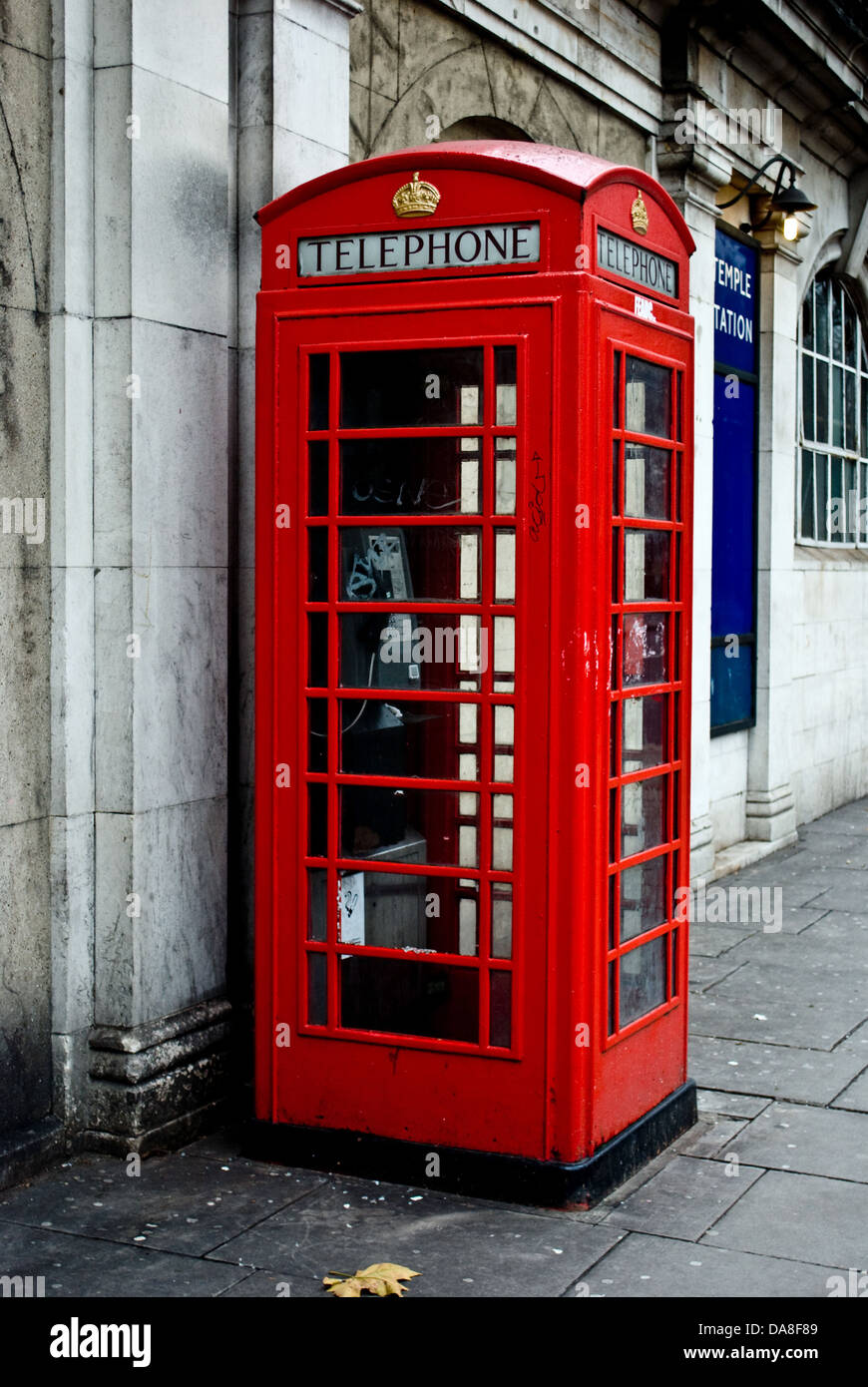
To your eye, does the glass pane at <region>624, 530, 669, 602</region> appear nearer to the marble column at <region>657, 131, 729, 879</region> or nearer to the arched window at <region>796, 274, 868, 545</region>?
the marble column at <region>657, 131, 729, 879</region>

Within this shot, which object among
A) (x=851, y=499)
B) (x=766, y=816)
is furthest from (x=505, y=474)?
(x=851, y=499)

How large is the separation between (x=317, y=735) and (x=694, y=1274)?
1924 millimetres

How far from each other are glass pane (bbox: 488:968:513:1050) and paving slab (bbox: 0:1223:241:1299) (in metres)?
1.04

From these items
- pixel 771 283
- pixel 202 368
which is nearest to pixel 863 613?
pixel 771 283

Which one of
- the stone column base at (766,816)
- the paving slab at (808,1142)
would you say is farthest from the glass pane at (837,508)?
the paving slab at (808,1142)

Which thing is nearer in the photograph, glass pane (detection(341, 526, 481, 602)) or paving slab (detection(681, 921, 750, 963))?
glass pane (detection(341, 526, 481, 602))

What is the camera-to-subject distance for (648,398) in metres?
5.07

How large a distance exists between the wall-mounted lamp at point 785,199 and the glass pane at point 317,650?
6242 millimetres

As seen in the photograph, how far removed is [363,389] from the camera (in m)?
4.89

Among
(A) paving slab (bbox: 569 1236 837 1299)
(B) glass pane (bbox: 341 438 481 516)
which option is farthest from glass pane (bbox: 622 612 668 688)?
(A) paving slab (bbox: 569 1236 837 1299)

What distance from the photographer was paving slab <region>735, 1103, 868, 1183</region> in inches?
205

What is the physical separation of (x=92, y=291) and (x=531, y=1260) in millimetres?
3248

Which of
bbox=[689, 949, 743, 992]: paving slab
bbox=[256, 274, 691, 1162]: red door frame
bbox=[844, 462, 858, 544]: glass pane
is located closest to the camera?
bbox=[256, 274, 691, 1162]: red door frame

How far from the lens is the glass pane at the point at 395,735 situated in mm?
4969
